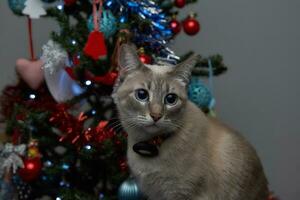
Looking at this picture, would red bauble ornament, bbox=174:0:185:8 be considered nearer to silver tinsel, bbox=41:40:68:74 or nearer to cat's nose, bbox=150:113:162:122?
silver tinsel, bbox=41:40:68:74

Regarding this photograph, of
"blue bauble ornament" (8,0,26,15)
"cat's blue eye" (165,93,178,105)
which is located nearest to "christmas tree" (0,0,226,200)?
"blue bauble ornament" (8,0,26,15)

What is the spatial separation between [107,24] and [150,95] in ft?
1.14

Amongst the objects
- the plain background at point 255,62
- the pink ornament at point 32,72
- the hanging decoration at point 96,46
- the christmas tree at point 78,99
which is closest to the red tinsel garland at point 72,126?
the christmas tree at point 78,99

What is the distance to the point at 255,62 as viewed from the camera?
6.68 ft

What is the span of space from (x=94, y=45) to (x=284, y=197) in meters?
1.24

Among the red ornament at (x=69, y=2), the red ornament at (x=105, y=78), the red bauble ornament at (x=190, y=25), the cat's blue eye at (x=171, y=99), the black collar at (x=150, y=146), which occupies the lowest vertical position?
the black collar at (x=150, y=146)

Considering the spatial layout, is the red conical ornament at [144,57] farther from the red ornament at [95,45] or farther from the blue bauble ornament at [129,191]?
the blue bauble ornament at [129,191]

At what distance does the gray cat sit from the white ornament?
1.42 feet

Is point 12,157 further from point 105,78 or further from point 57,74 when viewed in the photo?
point 105,78

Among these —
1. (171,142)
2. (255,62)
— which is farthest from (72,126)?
(255,62)

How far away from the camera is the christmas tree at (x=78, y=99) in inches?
53.8

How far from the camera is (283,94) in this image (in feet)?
6.73

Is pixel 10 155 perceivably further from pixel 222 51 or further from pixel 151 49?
pixel 222 51

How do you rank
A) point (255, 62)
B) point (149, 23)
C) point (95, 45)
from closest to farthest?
1. point (95, 45)
2. point (149, 23)
3. point (255, 62)
